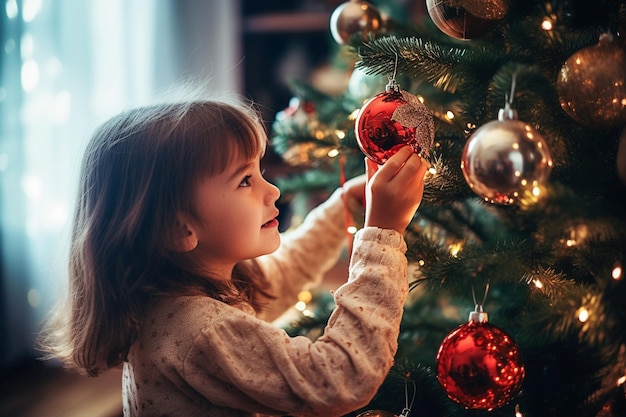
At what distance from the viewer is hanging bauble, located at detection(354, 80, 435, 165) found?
0.60 metres

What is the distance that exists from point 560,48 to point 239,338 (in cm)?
43

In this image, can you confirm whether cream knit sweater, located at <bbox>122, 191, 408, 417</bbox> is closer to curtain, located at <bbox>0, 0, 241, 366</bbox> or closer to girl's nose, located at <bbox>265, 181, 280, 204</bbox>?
girl's nose, located at <bbox>265, 181, 280, 204</bbox>

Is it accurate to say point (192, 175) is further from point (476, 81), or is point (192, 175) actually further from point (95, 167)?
point (476, 81)

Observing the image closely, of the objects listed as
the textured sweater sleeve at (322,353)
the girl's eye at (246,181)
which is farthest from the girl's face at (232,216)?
the textured sweater sleeve at (322,353)

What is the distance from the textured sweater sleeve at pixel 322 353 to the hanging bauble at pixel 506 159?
19 centimetres

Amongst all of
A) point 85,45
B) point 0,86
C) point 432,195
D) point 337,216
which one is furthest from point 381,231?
point 85,45

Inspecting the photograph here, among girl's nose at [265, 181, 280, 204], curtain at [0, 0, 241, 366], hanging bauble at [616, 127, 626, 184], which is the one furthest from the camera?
curtain at [0, 0, 241, 366]

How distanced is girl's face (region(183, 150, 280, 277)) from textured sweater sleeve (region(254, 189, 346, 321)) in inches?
6.7

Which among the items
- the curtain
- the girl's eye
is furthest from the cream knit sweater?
the curtain

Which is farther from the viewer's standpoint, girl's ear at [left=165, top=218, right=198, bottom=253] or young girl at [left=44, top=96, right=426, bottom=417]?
girl's ear at [left=165, top=218, right=198, bottom=253]

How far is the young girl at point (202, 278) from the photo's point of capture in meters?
0.63

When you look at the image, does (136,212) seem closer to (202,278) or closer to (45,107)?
(202,278)

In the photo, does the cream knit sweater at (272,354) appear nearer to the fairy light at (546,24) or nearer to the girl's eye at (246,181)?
the girl's eye at (246,181)

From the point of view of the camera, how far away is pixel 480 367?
579mm
